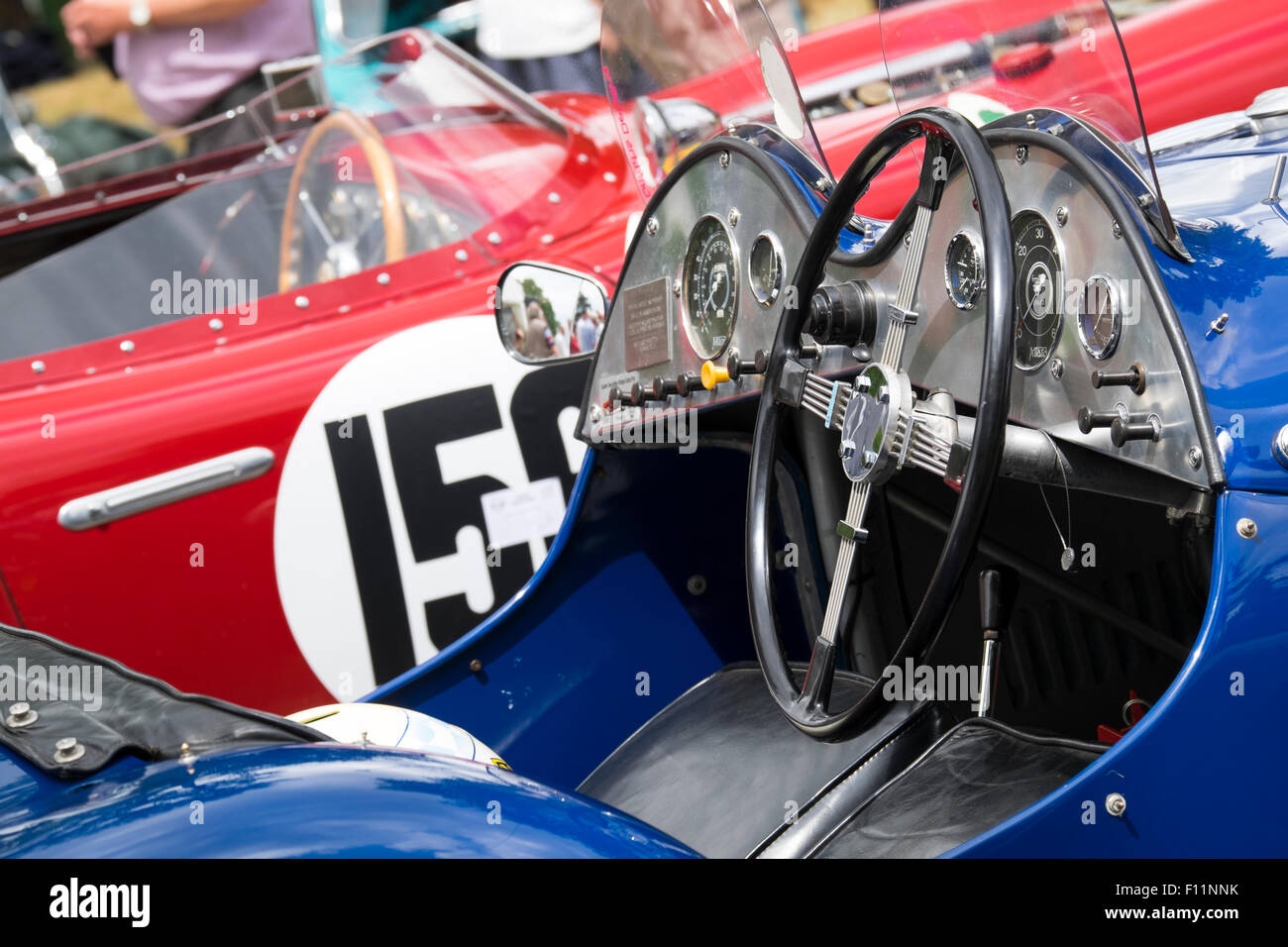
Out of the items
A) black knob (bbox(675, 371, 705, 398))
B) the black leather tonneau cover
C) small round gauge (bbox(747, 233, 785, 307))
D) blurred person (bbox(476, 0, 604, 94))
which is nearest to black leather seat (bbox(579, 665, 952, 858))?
black knob (bbox(675, 371, 705, 398))

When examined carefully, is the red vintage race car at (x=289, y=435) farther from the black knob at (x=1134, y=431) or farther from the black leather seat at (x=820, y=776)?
the black knob at (x=1134, y=431)

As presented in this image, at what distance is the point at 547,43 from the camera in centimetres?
548

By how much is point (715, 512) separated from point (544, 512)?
0.54m

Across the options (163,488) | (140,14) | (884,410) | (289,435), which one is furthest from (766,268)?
(140,14)

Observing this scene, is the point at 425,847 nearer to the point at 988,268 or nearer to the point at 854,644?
the point at 988,268

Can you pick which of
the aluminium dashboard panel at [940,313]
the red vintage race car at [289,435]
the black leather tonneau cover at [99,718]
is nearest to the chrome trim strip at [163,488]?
the red vintage race car at [289,435]

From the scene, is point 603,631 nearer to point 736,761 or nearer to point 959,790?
point 736,761

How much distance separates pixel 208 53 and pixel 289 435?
8.05 ft

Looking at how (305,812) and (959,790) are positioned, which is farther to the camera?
(959,790)

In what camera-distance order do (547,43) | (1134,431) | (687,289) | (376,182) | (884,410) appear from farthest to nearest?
(547,43), (376,182), (687,289), (884,410), (1134,431)

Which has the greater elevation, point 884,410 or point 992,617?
point 884,410

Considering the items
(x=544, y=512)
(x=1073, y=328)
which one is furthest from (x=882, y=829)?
(x=544, y=512)

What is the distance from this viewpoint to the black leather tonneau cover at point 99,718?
3.97ft

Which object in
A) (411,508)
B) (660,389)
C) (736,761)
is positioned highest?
(660,389)
